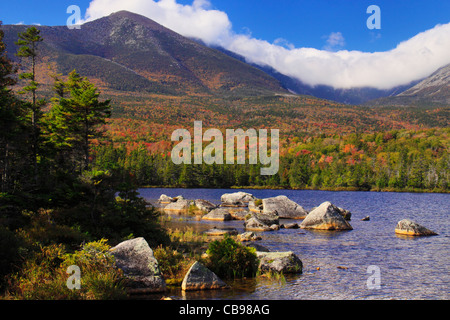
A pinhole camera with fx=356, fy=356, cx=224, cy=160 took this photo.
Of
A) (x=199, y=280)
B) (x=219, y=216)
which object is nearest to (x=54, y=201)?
(x=199, y=280)

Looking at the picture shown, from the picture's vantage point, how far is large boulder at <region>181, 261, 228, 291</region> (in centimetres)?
1518

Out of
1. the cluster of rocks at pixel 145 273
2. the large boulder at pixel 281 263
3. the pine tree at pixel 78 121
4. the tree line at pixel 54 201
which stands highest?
the pine tree at pixel 78 121

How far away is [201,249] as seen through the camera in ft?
78.0

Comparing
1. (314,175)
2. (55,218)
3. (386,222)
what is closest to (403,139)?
(314,175)

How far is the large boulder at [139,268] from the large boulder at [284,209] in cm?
3374

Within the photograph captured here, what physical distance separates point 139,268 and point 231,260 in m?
5.23

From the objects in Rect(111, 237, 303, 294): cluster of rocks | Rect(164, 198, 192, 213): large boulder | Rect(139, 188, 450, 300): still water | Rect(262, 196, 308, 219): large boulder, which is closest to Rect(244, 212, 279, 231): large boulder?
Rect(139, 188, 450, 300): still water

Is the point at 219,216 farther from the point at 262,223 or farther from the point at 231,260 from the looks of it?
the point at 231,260

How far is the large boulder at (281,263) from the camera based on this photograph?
18.7 meters

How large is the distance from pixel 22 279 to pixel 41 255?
2112 mm

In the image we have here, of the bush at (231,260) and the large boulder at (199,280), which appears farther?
the bush at (231,260)

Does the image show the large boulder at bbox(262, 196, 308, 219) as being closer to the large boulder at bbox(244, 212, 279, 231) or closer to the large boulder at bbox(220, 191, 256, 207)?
the large boulder at bbox(244, 212, 279, 231)

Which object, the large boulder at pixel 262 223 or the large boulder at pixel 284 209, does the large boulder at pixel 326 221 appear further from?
the large boulder at pixel 284 209

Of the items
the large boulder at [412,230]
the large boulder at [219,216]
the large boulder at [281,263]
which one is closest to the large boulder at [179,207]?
the large boulder at [219,216]
